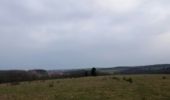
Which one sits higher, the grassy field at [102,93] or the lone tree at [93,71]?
the lone tree at [93,71]

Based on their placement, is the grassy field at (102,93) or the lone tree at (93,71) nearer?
the grassy field at (102,93)

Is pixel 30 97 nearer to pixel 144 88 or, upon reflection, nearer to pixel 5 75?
pixel 144 88

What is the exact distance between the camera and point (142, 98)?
25.1m

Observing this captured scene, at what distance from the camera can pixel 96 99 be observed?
82.0 ft

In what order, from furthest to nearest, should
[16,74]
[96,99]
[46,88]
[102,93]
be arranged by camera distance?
[16,74] < [46,88] < [102,93] < [96,99]

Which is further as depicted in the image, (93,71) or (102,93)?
(93,71)

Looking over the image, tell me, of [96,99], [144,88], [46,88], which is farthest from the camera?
[46,88]

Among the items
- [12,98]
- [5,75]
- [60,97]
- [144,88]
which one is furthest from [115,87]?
[5,75]

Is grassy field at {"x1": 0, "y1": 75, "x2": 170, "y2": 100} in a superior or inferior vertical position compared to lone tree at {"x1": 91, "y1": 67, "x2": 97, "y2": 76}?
inferior

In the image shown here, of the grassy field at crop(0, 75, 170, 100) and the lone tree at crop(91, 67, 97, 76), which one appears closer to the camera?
the grassy field at crop(0, 75, 170, 100)

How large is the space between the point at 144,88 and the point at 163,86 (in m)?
2.21

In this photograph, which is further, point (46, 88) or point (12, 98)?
point (46, 88)

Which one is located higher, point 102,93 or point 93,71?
point 93,71

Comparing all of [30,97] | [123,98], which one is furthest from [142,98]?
[30,97]
